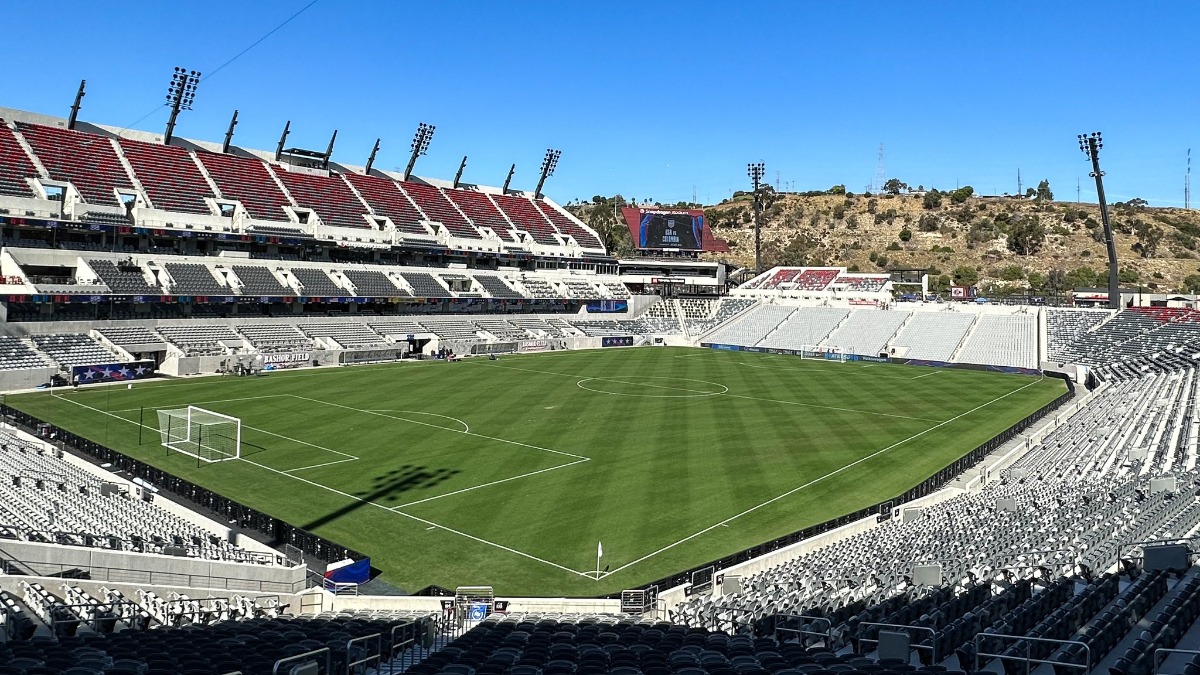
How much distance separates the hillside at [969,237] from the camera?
13088cm

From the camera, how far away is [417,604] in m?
19.7

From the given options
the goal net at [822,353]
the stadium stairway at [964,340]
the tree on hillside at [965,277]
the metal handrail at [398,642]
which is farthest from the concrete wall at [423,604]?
the tree on hillside at [965,277]

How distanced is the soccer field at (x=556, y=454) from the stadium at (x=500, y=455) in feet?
0.78

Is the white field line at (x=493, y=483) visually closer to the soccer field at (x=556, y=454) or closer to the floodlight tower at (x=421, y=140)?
the soccer field at (x=556, y=454)

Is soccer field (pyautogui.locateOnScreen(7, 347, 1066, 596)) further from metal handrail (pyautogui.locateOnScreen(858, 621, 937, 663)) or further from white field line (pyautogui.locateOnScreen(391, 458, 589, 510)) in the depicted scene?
metal handrail (pyautogui.locateOnScreen(858, 621, 937, 663))

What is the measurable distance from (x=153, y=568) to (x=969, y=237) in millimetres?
150838

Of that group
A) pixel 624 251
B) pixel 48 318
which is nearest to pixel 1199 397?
pixel 48 318

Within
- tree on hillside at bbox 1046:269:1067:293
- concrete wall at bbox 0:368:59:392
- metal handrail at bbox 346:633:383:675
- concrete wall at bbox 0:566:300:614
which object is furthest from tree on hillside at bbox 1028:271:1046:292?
metal handrail at bbox 346:633:383:675

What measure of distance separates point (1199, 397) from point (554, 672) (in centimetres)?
4109

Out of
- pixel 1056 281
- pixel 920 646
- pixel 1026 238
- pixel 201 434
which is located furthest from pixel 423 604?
A: pixel 1026 238

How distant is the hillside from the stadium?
5051 centimetres

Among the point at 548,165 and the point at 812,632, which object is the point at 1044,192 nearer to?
the point at 548,165

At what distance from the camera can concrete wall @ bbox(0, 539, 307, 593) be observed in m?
18.5

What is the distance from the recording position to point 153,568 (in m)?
19.2
